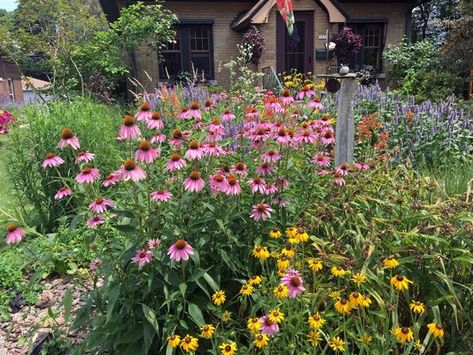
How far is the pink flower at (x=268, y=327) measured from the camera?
1563mm

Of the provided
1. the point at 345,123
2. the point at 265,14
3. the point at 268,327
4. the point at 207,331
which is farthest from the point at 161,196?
the point at 265,14

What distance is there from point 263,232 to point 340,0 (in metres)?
12.9

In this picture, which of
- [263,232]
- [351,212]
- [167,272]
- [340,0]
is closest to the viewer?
[167,272]

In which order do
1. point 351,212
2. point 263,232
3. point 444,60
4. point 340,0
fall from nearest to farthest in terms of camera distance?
point 263,232
point 351,212
point 444,60
point 340,0

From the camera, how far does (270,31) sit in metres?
11.9

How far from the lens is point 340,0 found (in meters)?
13.3

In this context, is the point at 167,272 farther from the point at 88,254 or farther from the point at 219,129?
the point at 88,254

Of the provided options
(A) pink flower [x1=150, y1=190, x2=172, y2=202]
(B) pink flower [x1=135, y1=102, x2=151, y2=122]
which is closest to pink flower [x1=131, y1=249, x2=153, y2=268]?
(A) pink flower [x1=150, y1=190, x2=172, y2=202]

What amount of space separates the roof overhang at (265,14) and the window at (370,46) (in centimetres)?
197

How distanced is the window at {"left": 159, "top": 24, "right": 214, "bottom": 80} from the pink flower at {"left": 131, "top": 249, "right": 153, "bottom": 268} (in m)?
11.6

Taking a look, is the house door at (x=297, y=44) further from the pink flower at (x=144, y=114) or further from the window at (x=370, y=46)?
the pink flower at (x=144, y=114)

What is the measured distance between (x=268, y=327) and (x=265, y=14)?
435 inches

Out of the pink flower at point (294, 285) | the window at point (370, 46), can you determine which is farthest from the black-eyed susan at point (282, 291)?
the window at point (370, 46)

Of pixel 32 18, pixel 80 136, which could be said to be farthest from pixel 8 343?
pixel 32 18
